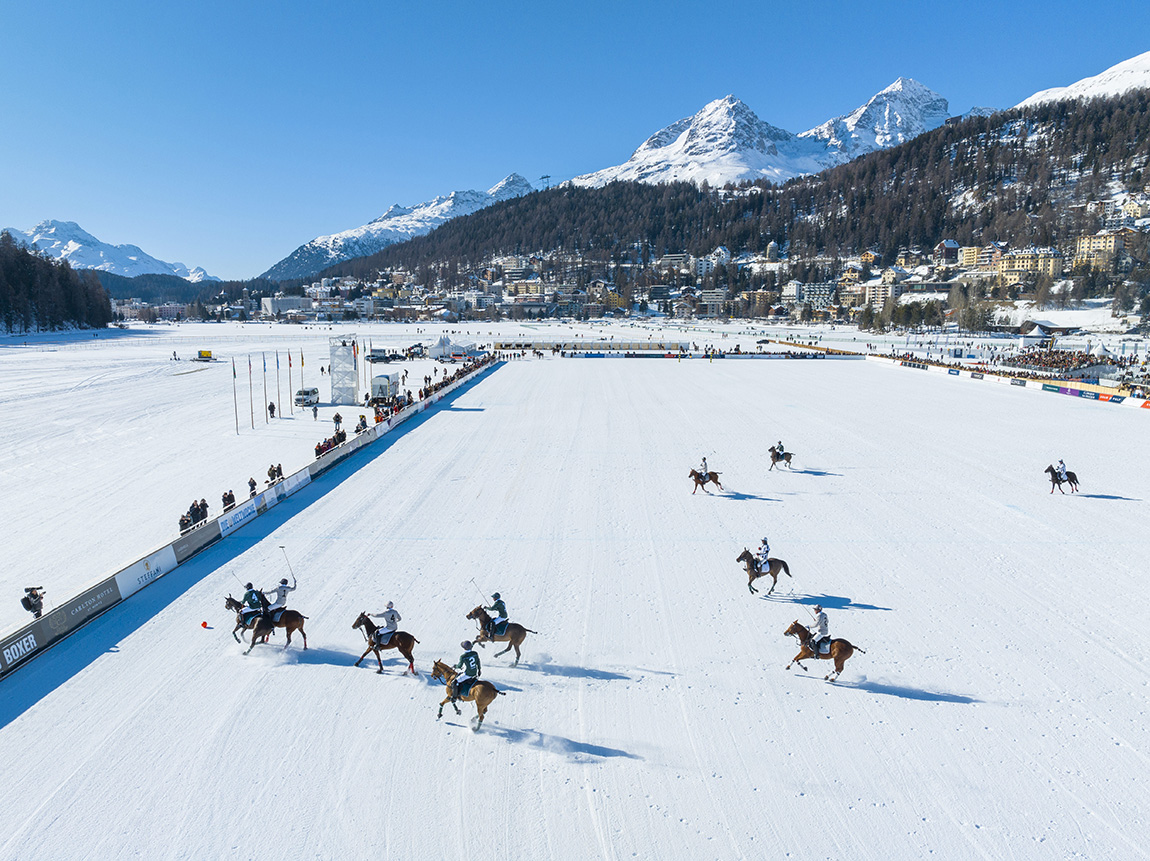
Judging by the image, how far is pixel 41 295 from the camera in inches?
3625

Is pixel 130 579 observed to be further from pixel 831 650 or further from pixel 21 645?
pixel 831 650

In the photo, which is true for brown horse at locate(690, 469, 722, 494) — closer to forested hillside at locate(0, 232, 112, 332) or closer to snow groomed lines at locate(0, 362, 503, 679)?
snow groomed lines at locate(0, 362, 503, 679)

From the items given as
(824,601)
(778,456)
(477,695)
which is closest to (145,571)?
(477,695)

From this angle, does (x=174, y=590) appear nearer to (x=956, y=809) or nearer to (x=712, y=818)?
(x=712, y=818)

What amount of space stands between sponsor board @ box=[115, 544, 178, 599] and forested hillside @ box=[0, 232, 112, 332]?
355ft

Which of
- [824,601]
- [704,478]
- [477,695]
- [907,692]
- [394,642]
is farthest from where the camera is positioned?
[704,478]

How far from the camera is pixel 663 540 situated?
1255 centimetres

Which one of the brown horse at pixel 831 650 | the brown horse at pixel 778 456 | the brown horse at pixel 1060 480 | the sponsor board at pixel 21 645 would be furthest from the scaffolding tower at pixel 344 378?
the brown horse at pixel 1060 480

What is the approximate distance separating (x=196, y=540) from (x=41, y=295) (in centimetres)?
11313

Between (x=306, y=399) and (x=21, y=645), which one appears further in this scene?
(x=306, y=399)

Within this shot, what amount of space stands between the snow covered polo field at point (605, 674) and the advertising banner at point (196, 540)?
0.94ft

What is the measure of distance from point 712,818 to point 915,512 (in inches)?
443

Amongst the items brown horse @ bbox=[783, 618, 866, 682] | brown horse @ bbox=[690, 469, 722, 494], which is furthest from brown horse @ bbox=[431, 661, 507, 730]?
brown horse @ bbox=[690, 469, 722, 494]

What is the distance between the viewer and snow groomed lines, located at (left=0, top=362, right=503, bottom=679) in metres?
8.15
